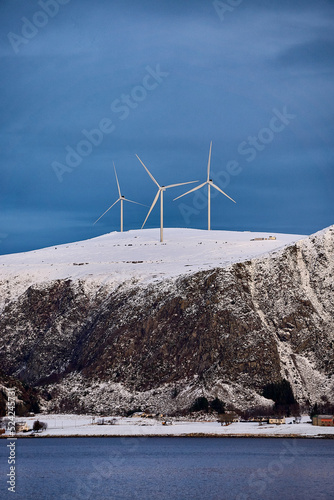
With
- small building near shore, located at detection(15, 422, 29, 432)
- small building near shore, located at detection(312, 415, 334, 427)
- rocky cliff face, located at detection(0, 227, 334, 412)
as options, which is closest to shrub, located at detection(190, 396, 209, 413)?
rocky cliff face, located at detection(0, 227, 334, 412)

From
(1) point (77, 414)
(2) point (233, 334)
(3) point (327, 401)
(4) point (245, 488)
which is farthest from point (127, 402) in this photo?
(4) point (245, 488)

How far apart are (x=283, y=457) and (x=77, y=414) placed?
172 feet

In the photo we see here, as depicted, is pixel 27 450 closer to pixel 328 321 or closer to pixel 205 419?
pixel 205 419

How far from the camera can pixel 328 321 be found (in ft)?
559

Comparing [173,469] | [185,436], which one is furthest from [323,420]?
[173,469]

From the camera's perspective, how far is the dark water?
91.2 metres

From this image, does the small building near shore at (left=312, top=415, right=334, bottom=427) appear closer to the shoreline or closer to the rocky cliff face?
the shoreline

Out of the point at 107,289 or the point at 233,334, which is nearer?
the point at 233,334

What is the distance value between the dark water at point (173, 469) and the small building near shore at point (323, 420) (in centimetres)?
728

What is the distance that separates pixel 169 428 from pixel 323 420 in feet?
76.7

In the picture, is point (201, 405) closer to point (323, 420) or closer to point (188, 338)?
point (188, 338)

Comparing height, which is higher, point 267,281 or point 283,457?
point 267,281

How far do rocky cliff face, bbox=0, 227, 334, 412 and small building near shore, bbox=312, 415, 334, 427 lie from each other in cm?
1032

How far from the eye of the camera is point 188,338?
16775 cm
